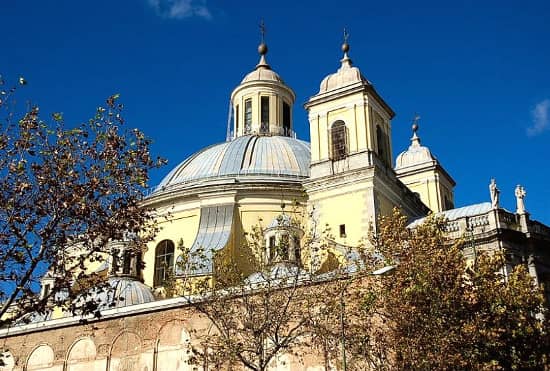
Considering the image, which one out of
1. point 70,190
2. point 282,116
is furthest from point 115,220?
point 282,116

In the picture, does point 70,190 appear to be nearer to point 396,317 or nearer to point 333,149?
point 396,317

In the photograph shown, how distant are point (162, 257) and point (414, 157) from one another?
53.4 feet

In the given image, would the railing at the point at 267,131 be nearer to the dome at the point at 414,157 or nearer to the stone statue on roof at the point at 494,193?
the dome at the point at 414,157

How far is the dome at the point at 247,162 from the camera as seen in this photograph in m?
32.6

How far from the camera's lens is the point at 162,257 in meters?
31.5

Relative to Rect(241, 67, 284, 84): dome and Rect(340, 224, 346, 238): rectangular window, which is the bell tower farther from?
Rect(241, 67, 284, 84): dome

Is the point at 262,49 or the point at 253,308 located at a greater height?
the point at 262,49

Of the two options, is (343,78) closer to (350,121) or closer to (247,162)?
(350,121)

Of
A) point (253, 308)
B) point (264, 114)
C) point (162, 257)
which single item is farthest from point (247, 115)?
point (253, 308)

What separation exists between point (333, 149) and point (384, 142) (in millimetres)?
2808

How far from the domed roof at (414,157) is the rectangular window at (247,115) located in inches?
346

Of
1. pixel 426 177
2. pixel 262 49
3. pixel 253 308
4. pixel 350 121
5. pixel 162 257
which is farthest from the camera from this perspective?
pixel 262 49


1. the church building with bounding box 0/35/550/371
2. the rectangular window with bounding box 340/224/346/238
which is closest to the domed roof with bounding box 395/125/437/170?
the church building with bounding box 0/35/550/371

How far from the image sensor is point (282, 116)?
40.6 meters
